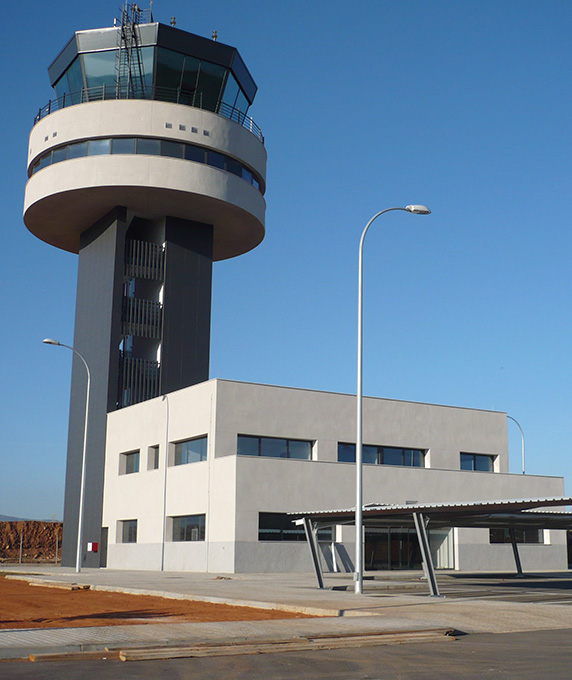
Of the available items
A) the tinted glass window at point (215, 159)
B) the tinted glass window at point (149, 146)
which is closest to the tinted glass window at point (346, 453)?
the tinted glass window at point (215, 159)

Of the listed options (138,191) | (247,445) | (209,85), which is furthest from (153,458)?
(209,85)

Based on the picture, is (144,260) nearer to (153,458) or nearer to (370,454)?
(153,458)

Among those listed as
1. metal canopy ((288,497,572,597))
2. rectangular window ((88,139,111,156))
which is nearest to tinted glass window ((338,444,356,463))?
metal canopy ((288,497,572,597))

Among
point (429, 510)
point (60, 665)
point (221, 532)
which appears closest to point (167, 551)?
point (221, 532)

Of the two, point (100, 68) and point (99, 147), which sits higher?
point (100, 68)

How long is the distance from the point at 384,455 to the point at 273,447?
264 inches

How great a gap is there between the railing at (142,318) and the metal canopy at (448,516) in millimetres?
24733

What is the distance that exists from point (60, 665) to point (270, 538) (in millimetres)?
29332

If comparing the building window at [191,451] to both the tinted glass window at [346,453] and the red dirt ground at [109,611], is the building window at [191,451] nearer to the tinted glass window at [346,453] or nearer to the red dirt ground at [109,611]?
the tinted glass window at [346,453]

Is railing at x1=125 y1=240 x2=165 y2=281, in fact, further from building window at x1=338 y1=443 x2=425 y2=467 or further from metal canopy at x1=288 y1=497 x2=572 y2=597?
metal canopy at x1=288 y1=497 x2=572 y2=597

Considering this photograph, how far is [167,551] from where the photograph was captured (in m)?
41.9

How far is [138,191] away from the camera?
47.7 meters

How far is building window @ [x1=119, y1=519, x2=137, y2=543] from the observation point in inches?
1796

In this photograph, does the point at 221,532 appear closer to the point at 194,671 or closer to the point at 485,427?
the point at 485,427
